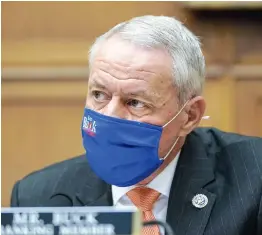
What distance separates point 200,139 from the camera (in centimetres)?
162

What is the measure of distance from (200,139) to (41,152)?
33.4 inches

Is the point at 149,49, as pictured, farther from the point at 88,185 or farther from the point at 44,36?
the point at 44,36

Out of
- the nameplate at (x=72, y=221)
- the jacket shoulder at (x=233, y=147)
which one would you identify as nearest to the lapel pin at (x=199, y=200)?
the jacket shoulder at (x=233, y=147)

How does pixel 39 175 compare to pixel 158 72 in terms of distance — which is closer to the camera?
pixel 158 72

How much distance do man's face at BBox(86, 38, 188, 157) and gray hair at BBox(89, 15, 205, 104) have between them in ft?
0.05

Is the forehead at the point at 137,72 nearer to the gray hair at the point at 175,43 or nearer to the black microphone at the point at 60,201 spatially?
the gray hair at the point at 175,43

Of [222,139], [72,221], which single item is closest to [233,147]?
[222,139]

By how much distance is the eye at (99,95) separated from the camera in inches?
57.2

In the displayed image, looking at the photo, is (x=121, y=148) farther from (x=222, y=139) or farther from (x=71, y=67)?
(x=71, y=67)

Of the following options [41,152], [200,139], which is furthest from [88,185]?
[41,152]

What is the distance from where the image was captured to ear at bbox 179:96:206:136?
1.52 meters

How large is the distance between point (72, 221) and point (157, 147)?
1.81ft

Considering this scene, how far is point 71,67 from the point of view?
2.28 metres

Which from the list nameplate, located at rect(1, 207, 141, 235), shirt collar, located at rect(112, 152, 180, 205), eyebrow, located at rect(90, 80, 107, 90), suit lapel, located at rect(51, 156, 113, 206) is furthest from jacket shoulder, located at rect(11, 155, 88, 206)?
nameplate, located at rect(1, 207, 141, 235)
